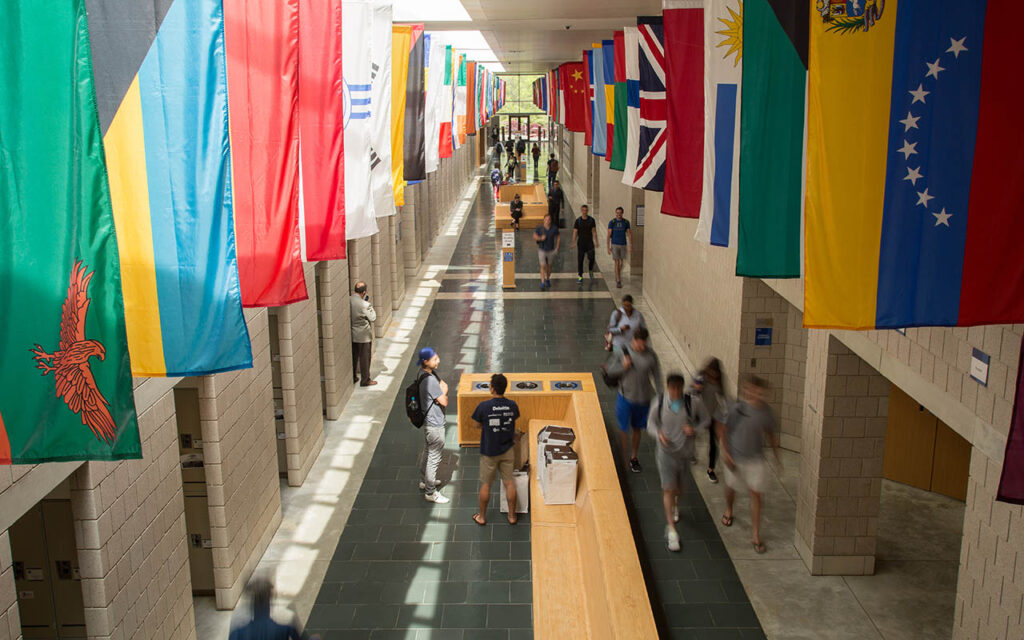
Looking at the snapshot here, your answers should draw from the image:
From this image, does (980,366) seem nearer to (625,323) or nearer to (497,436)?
(497,436)

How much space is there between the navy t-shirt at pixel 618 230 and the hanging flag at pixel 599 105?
300 centimetres

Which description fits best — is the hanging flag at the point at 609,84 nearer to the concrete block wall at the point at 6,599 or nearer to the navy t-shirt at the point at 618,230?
the navy t-shirt at the point at 618,230

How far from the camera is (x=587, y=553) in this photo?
302 inches

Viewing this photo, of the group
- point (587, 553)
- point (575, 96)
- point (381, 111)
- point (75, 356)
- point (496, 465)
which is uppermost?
point (575, 96)

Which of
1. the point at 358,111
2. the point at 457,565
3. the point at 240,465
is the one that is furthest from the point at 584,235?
the point at 240,465

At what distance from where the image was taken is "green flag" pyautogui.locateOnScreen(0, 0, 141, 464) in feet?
9.99

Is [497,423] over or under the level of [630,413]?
over

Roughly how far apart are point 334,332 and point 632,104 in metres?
5.12

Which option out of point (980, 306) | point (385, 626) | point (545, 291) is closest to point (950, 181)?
point (980, 306)

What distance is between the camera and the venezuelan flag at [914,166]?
3867 millimetres

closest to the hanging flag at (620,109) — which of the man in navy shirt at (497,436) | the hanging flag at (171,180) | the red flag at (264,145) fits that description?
the man in navy shirt at (497,436)

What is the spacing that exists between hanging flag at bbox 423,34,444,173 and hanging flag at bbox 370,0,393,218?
111 inches

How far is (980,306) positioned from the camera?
13.2 feet

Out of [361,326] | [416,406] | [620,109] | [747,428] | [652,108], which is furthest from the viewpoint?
[361,326]
